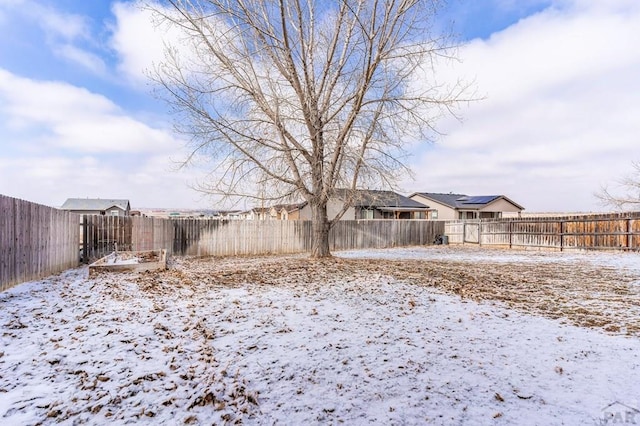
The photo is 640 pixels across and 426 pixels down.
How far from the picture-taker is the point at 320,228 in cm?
1059

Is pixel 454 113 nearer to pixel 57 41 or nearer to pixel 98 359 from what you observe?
pixel 98 359

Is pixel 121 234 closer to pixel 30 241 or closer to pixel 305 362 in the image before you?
pixel 30 241

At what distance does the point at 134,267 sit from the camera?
307 inches

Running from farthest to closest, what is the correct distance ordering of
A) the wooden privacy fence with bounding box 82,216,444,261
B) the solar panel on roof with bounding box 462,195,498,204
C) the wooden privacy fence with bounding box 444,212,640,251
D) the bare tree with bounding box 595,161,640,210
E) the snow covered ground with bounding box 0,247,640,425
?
the solar panel on roof with bounding box 462,195,498,204 → the bare tree with bounding box 595,161,640,210 → the wooden privacy fence with bounding box 444,212,640,251 → the wooden privacy fence with bounding box 82,216,444,261 → the snow covered ground with bounding box 0,247,640,425

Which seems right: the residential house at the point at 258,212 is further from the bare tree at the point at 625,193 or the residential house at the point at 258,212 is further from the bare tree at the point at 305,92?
the bare tree at the point at 625,193

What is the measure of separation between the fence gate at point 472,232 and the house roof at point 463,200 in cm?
1260

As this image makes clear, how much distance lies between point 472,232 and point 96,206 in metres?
38.5

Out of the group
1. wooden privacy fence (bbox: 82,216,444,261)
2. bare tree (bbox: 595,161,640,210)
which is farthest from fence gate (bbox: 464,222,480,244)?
bare tree (bbox: 595,161,640,210)

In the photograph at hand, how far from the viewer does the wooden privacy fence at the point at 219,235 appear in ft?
38.6

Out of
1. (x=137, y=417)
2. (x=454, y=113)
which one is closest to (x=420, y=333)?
(x=137, y=417)

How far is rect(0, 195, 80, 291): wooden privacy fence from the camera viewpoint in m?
5.80

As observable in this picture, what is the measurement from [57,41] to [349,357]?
10.5 m

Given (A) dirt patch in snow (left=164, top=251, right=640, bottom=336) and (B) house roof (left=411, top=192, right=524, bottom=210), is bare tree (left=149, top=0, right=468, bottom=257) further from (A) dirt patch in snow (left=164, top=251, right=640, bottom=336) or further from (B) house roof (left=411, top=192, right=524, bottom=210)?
(B) house roof (left=411, top=192, right=524, bottom=210)

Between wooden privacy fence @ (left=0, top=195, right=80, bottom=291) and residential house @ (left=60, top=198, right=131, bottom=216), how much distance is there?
30.7 meters
